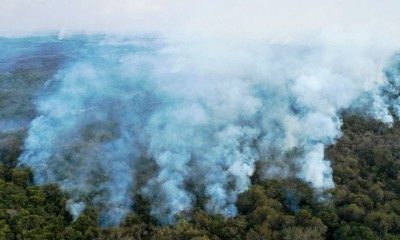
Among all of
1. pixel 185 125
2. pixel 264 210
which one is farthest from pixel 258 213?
pixel 185 125

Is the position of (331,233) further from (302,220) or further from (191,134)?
(191,134)

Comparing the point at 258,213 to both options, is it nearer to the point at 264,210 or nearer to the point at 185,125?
the point at 264,210

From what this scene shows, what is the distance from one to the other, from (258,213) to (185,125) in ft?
69.4

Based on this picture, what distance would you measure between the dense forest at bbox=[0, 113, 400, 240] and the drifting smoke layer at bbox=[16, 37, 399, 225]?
6.14 ft

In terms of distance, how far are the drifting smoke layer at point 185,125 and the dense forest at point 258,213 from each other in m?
1.87

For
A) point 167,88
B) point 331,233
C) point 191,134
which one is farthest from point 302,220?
point 167,88

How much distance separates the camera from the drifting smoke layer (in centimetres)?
5834

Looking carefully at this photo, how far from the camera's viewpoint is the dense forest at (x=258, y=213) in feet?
161

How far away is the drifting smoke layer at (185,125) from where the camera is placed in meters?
58.3

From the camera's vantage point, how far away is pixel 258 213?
5206cm

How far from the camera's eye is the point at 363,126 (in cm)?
7750

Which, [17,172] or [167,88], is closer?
[17,172]

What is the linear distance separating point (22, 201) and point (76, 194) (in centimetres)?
562

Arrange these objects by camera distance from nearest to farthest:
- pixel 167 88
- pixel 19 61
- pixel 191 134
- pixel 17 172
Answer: pixel 17 172 → pixel 191 134 → pixel 167 88 → pixel 19 61
